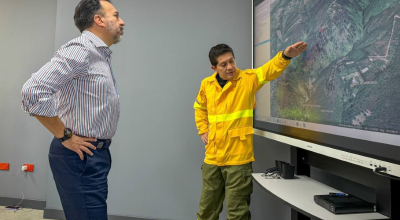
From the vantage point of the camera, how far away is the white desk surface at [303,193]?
1143 millimetres

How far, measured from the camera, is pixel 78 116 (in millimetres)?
1315

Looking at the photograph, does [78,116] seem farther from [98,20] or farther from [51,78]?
[98,20]

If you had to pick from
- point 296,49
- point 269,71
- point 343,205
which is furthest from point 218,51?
point 343,205

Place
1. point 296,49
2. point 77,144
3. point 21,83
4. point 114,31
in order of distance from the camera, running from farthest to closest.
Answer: point 21,83
point 296,49
point 114,31
point 77,144

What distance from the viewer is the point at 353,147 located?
1.27 metres

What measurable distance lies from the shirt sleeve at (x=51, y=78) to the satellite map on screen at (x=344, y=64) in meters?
1.12

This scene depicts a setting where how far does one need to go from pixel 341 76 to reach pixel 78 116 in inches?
46.6

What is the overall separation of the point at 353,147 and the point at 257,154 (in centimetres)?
134

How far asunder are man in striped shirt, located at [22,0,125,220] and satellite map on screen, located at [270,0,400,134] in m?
1.02

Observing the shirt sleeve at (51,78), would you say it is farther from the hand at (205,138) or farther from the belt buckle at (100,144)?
the hand at (205,138)

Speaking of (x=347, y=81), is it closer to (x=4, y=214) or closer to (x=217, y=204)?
(x=217, y=204)

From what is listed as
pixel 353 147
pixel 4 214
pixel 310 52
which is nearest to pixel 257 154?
pixel 310 52

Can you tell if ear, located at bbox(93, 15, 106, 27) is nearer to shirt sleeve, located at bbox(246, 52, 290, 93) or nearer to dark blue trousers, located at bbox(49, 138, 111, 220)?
dark blue trousers, located at bbox(49, 138, 111, 220)

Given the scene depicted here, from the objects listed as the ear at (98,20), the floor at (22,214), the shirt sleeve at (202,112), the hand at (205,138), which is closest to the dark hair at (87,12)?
the ear at (98,20)
